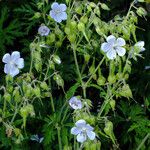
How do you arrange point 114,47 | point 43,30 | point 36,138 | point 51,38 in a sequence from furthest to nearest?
point 36,138 → point 43,30 → point 51,38 → point 114,47

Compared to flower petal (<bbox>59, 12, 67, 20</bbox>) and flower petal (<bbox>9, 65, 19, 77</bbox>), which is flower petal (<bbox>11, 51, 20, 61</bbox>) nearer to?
flower petal (<bbox>9, 65, 19, 77</bbox>)

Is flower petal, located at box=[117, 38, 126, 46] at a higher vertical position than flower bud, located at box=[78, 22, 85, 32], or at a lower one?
lower

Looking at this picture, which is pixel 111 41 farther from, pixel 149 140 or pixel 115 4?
pixel 115 4

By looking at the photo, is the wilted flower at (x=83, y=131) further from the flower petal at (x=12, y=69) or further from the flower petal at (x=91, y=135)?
the flower petal at (x=12, y=69)

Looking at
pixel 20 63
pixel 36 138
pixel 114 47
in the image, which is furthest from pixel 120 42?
pixel 36 138

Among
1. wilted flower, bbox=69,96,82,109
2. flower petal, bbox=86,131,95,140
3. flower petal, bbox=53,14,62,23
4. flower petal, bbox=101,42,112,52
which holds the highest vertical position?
flower petal, bbox=53,14,62,23

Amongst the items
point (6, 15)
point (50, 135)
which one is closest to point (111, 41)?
point (50, 135)

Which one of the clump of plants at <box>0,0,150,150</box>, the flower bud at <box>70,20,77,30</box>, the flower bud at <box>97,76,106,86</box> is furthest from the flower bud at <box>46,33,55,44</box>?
the flower bud at <box>97,76,106,86</box>

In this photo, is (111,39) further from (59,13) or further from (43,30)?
(43,30)
